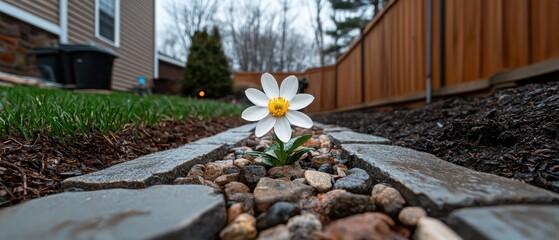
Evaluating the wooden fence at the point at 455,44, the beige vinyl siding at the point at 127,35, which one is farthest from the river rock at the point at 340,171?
the beige vinyl siding at the point at 127,35

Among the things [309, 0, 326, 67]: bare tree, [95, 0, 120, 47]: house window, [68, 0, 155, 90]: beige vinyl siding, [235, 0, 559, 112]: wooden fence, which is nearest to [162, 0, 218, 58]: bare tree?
[309, 0, 326, 67]: bare tree

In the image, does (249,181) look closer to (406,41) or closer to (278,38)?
(406,41)

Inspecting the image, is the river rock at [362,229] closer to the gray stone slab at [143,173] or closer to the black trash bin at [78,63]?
the gray stone slab at [143,173]

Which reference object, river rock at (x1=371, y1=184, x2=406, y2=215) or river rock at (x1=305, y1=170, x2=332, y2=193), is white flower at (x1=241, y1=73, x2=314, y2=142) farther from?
river rock at (x1=371, y1=184, x2=406, y2=215)

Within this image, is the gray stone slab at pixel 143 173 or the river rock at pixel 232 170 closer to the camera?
the gray stone slab at pixel 143 173

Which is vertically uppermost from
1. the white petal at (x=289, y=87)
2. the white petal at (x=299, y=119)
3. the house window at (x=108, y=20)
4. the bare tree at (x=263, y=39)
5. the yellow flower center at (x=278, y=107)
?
the bare tree at (x=263, y=39)

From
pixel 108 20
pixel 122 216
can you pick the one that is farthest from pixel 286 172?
pixel 108 20

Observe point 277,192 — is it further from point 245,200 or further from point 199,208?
point 199,208
